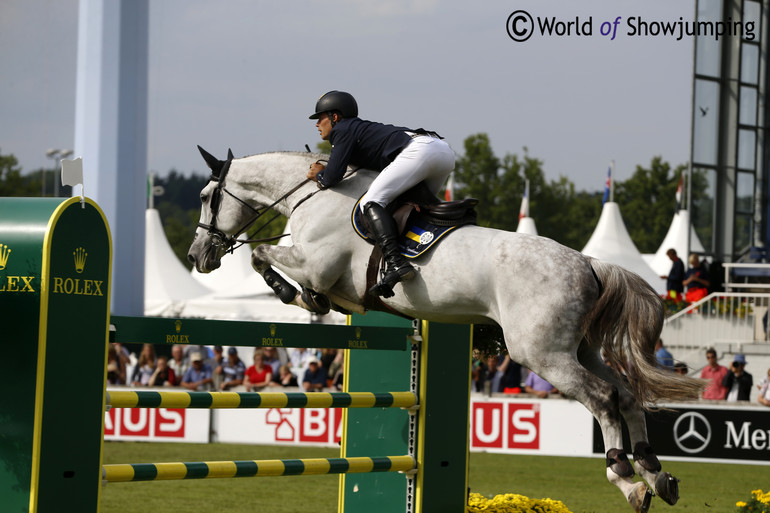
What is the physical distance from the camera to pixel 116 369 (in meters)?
15.1

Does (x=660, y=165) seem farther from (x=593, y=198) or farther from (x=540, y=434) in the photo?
(x=540, y=434)

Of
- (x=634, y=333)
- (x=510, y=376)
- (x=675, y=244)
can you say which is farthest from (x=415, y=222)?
(x=675, y=244)

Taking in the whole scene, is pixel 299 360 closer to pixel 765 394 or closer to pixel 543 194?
pixel 765 394

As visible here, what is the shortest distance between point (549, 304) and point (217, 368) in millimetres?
9758

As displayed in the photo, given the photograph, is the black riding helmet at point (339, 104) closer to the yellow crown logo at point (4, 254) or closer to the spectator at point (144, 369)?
the yellow crown logo at point (4, 254)

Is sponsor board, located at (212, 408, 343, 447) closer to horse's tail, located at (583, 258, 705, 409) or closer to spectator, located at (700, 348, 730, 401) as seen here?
spectator, located at (700, 348, 730, 401)

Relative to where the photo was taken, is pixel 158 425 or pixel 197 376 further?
pixel 197 376

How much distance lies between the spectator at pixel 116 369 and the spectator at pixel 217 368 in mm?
1503

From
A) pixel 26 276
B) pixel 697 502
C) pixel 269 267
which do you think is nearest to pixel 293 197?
pixel 269 267

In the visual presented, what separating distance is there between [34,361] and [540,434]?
9289 mm

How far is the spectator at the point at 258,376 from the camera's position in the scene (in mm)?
13623

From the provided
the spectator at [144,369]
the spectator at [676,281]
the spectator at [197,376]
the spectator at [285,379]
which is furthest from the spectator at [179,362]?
the spectator at [676,281]

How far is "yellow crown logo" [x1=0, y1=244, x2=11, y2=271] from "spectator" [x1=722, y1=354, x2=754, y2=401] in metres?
10.6

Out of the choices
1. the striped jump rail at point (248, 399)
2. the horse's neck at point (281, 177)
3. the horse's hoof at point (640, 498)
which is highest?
the horse's neck at point (281, 177)
